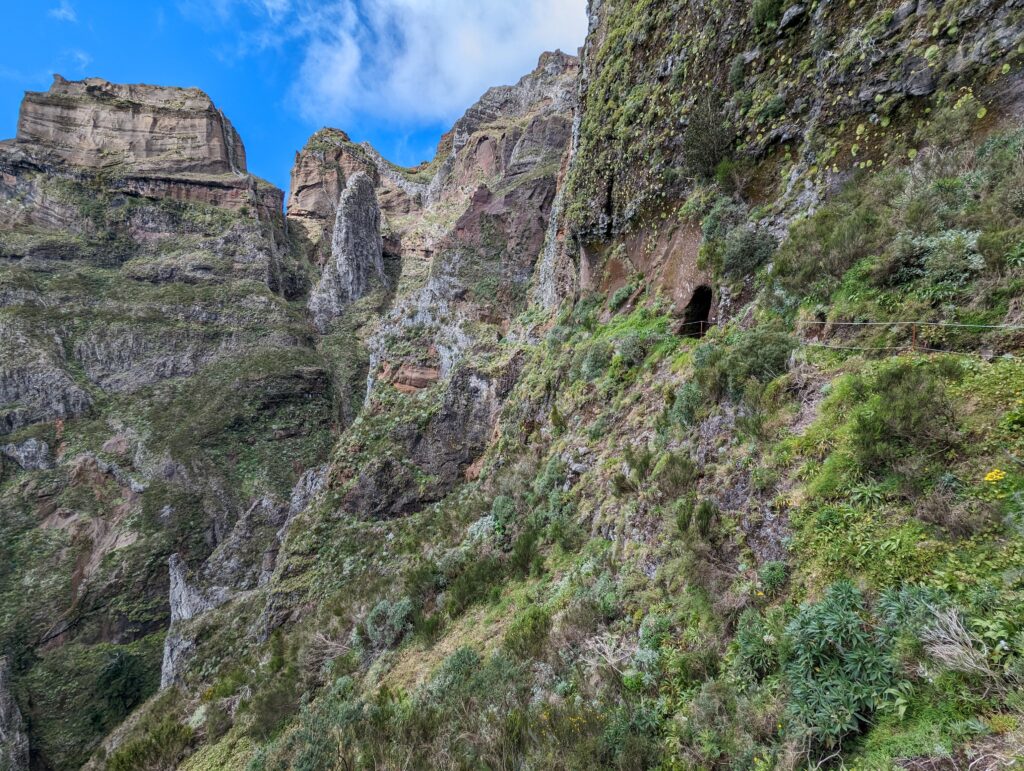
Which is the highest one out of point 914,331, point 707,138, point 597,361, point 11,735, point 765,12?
point 765,12

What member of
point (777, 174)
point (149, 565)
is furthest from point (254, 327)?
point (777, 174)

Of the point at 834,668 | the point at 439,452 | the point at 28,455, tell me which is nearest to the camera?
the point at 834,668

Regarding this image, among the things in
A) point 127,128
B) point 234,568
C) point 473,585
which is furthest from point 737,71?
point 127,128

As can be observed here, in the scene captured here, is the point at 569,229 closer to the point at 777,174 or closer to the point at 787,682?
the point at 777,174

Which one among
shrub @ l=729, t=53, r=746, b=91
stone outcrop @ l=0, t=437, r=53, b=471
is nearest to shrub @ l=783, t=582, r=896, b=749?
shrub @ l=729, t=53, r=746, b=91

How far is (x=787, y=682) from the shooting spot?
344 centimetres

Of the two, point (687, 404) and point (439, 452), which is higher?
point (687, 404)

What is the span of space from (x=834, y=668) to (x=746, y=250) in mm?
7830

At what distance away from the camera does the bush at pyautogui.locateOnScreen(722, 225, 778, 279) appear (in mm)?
8484

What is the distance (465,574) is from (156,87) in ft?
362

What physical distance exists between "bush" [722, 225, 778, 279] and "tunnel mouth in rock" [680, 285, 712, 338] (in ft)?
4.35

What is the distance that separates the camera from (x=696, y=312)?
10.5 metres

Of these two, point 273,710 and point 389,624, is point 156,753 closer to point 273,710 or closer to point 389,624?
point 273,710

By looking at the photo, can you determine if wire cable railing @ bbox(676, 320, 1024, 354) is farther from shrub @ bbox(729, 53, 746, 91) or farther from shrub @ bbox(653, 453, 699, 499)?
shrub @ bbox(729, 53, 746, 91)
